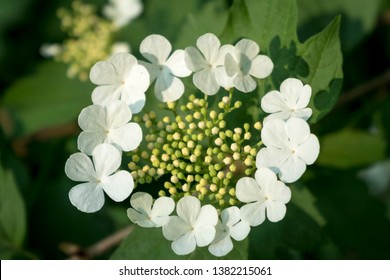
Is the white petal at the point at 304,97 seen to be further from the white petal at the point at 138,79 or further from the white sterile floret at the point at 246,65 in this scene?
the white petal at the point at 138,79

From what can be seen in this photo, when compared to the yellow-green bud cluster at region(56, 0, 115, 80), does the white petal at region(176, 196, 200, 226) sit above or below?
below

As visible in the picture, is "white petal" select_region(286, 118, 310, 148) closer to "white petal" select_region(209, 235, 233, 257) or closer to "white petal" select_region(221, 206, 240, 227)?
"white petal" select_region(221, 206, 240, 227)

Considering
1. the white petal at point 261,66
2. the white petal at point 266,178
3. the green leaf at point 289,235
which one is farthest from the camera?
the green leaf at point 289,235

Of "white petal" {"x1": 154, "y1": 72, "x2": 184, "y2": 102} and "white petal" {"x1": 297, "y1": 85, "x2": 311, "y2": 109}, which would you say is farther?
"white petal" {"x1": 154, "y1": 72, "x2": 184, "y2": 102}

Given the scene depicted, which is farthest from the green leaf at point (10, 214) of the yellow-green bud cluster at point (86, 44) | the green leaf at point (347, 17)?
the green leaf at point (347, 17)

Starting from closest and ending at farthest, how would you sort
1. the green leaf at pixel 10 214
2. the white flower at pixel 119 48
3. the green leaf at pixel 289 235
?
1. the green leaf at pixel 289 235
2. the green leaf at pixel 10 214
3. the white flower at pixel 119 48

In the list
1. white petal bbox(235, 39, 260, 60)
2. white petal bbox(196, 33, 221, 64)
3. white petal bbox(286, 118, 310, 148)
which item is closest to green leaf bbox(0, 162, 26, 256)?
white petal bbox(196, 33, 221, 64)

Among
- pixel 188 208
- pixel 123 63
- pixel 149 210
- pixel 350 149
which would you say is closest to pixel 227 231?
pixel 188 208

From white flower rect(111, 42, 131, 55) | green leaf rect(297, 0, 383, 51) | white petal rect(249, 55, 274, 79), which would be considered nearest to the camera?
white petal rect(249, 55, 274, 79)

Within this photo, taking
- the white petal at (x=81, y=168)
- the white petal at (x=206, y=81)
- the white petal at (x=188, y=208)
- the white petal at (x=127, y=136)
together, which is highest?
the white petal at (x=206, y=81)
